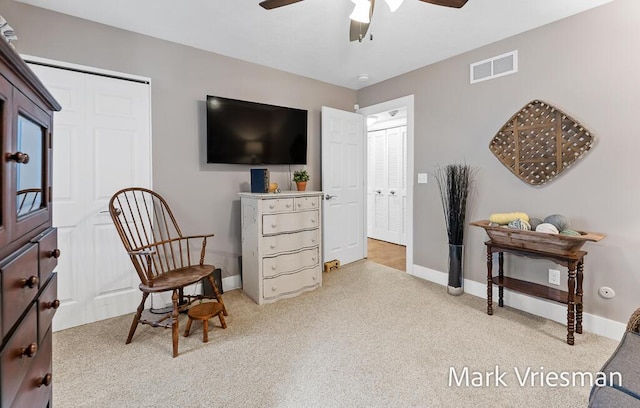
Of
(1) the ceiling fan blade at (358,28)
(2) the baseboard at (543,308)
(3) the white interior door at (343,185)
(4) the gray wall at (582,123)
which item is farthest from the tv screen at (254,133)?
(2) the baseboard at (543,308)

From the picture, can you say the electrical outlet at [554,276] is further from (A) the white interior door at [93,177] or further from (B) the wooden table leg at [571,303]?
(A) the white interior door at [93,177]

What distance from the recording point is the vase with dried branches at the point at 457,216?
3002 millimetres

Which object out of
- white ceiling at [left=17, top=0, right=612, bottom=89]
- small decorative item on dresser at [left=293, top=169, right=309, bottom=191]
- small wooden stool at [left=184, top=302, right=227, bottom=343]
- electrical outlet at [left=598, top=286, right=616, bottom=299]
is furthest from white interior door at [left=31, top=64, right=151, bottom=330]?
electrical outlet at [left=598, top=286, right=616, bottom=299]

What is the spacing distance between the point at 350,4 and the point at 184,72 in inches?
64.7

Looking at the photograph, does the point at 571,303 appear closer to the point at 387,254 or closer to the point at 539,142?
the point at 539,142

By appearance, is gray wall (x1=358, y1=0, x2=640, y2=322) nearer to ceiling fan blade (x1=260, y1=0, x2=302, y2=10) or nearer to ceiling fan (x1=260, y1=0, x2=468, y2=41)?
ceiling fan (x1=260, y1=0, x2=468, y2=41)

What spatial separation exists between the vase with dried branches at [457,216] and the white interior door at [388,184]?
2047mm

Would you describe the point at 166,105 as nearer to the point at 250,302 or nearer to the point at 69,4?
the point at 69,4

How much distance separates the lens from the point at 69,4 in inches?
86.5

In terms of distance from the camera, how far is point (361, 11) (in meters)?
1.76

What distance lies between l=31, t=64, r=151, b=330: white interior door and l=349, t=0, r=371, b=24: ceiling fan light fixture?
1929 mm

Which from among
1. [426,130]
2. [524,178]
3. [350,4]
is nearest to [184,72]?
[350,4]

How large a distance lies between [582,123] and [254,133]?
2.83 m

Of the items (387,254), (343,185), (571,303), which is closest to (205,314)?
(343,185)
